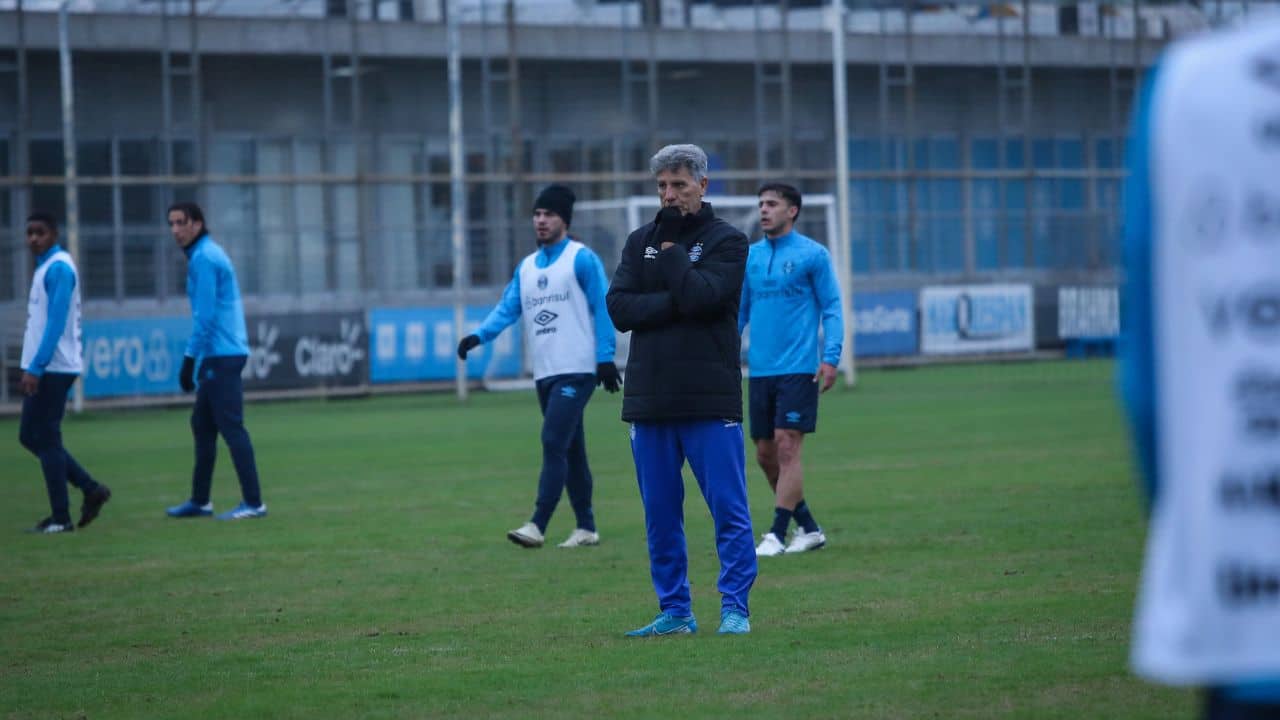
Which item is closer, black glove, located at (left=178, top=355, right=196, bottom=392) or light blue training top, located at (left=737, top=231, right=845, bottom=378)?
light blue training top, located at (left=737, top=231, right=845, bottom=378)

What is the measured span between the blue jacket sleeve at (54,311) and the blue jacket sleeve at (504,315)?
3160 mm

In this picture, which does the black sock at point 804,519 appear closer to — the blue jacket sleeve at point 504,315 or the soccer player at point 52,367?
the blue jacket sleeve at point 504,315

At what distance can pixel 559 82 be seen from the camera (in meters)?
41.4

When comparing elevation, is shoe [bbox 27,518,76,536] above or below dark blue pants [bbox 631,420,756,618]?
below

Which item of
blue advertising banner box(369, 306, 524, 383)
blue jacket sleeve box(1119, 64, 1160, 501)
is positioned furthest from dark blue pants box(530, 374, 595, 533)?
blue advertising banner box(369, 306, 524, 383)

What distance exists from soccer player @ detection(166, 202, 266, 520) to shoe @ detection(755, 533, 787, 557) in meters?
4.32

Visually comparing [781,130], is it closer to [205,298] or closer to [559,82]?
[559,82]

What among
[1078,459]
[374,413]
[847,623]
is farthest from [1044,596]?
[374,413]

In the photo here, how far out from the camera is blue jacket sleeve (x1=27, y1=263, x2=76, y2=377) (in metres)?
13.1

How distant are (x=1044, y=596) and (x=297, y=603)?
354 centimetres

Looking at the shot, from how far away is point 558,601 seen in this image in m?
9.38

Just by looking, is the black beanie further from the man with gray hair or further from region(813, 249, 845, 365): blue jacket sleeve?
the man with gray hair

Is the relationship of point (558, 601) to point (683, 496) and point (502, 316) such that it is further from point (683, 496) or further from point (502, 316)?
point (502, 316)

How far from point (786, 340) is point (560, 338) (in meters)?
1.40
